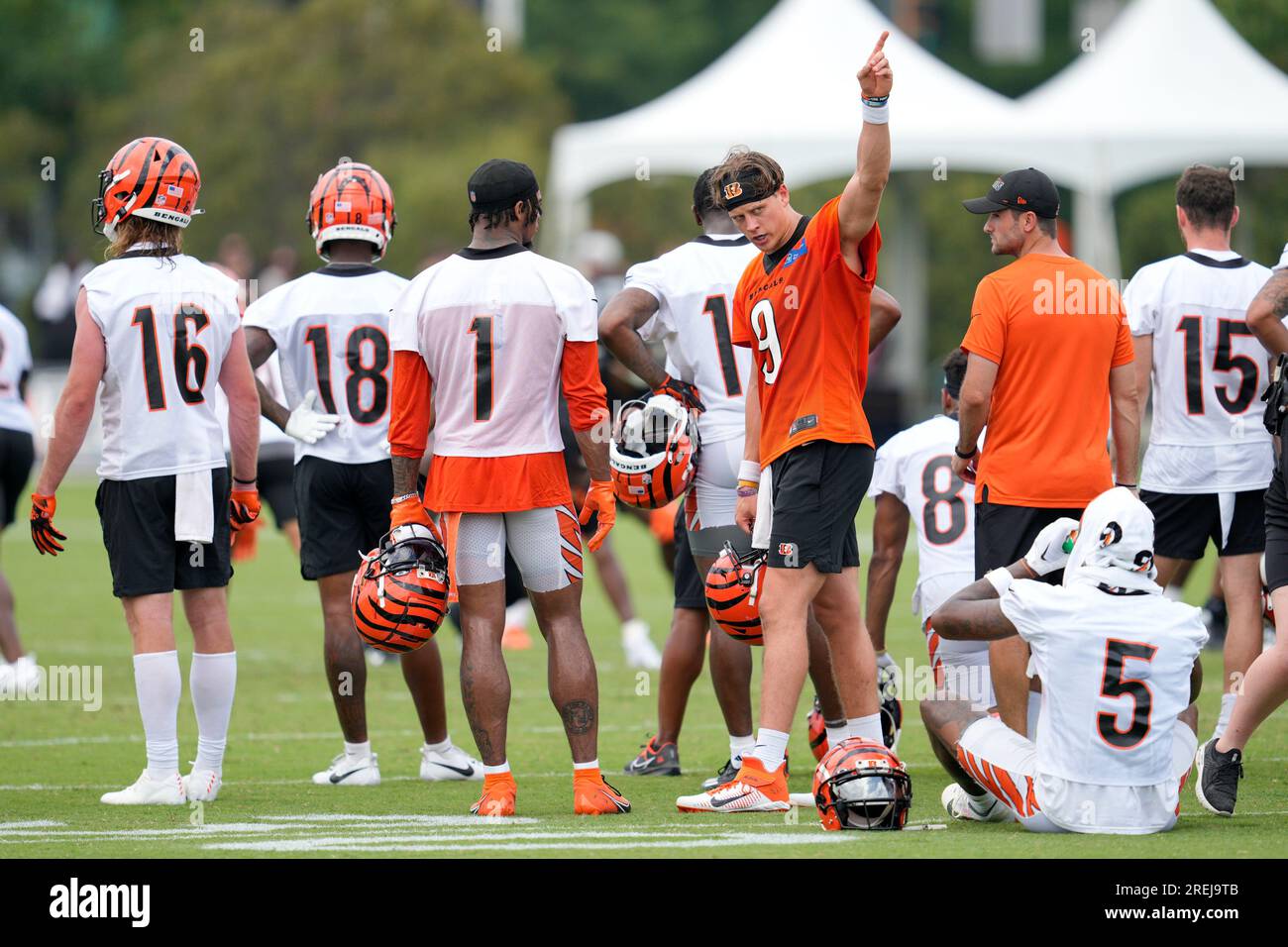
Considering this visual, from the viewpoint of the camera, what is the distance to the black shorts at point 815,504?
22.9 ft

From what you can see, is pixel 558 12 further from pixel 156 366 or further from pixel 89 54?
pixel 156 366

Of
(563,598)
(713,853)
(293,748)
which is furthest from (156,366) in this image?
(713,853)

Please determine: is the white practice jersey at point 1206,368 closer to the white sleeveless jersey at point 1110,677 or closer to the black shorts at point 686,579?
the black shorts at point 686,579

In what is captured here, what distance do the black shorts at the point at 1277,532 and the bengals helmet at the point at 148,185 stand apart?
162 inches

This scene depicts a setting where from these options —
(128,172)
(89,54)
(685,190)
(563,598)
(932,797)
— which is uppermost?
(89,54)

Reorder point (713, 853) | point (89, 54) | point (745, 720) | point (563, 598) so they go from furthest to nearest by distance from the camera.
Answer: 1. point (89, 54)
2. point (745, 720)
3. point (563, 598)
4. point (713, 853)

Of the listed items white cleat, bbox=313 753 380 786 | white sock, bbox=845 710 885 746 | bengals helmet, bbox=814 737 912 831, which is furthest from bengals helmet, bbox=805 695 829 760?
white cleat, bbox=313 753 380 786

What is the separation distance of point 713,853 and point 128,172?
3573 millimetres

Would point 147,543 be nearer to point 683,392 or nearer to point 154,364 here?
point 154,364

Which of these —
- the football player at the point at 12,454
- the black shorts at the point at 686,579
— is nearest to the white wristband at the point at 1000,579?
the black shorts at the point at 686,579

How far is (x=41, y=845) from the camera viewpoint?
6352 millimetres

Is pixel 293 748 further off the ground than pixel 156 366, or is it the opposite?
pixel 156 366

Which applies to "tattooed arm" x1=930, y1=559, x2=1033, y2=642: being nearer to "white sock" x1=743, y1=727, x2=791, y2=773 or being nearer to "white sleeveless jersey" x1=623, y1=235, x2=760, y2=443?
"white sock" x1=743, y1=727, x2=791, y2=773
